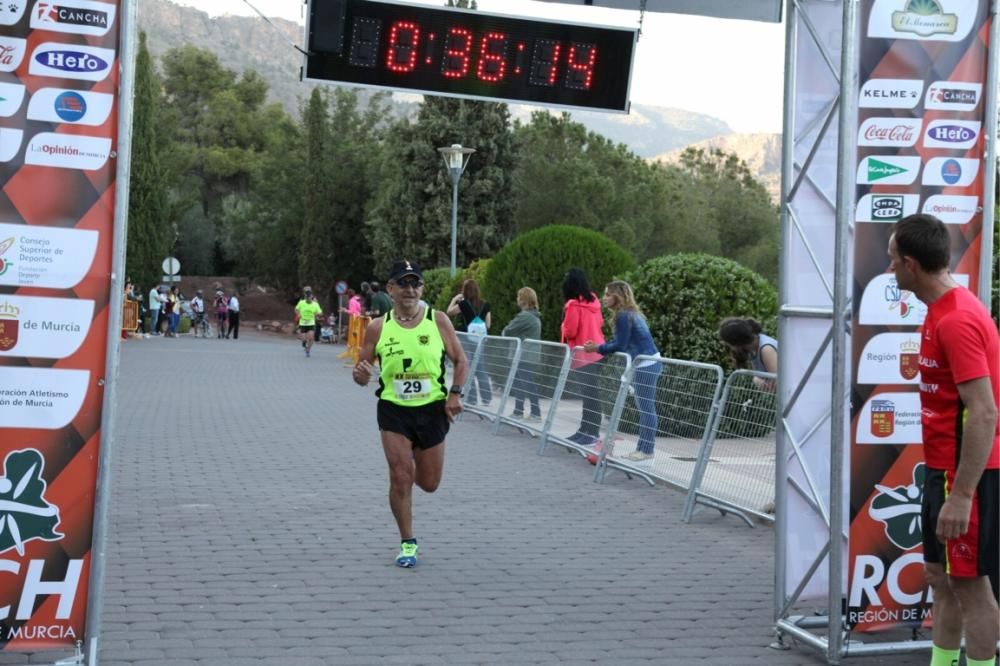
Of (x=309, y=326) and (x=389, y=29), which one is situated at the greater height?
(x=389, y=29)

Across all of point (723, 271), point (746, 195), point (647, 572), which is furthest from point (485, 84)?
point (746, 195)

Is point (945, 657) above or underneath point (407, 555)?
above

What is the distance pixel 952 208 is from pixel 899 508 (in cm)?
142

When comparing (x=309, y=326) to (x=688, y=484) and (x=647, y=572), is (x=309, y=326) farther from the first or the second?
(x=647, y=572)

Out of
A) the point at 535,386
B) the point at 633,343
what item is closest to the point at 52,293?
the point at 633,343

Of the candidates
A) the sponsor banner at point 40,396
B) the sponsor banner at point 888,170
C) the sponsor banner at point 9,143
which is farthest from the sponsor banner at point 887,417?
the sponsor banner at point 9,143

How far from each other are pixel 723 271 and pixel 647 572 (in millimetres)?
8899

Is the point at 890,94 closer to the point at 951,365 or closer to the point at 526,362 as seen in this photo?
the point at 951,365

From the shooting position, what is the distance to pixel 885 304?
6.29 meters

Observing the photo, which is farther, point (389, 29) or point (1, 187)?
point (389, 29)

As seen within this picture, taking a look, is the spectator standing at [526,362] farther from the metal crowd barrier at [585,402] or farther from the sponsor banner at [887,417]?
the sponsor banner at [887,417]

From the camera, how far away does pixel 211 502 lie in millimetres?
10742

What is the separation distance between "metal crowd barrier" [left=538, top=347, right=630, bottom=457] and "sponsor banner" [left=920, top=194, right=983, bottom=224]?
6.16 metres

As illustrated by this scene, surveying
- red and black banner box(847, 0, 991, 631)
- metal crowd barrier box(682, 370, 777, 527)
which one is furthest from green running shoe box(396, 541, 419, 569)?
red and black banner box(847, 0, 991, 631)
